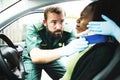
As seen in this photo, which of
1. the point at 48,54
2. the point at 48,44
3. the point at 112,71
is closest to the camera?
the point at 112,71

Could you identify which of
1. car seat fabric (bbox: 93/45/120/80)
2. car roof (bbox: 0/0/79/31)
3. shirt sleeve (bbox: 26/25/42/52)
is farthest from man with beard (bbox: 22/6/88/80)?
car seat fabric (bbox: 93/45/120/80)

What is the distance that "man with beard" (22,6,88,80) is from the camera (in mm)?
2945

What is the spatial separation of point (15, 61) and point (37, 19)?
0.59 m

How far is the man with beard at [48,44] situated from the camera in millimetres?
2945

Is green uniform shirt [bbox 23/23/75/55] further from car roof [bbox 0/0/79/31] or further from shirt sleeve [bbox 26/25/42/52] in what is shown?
car roof [bbox 0/0/79/31]

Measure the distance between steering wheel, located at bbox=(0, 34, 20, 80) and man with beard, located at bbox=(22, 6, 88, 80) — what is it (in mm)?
291

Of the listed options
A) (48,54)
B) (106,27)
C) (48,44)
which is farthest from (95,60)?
(48,44)

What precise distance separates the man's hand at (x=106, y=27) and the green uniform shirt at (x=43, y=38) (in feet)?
2.72

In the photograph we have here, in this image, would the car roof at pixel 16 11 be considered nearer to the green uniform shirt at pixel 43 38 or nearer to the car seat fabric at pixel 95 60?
the green uniform shirt at pixel 43 38

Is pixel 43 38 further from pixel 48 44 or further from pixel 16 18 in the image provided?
pixel 16 18

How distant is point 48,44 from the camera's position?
3039 mm

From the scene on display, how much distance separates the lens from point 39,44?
2996mm

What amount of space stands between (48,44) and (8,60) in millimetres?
574

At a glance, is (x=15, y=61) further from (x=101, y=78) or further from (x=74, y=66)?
(x=101, y=78)
